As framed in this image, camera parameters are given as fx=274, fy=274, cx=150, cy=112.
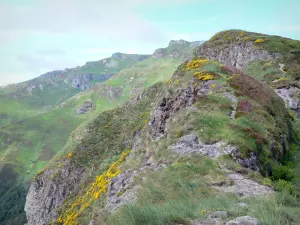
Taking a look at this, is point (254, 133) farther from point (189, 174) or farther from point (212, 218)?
point (212, 218)

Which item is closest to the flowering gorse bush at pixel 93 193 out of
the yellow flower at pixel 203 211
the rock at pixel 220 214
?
the yellow flower at pixel 203 211

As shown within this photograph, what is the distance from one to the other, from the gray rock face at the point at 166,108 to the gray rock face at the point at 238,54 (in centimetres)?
3687

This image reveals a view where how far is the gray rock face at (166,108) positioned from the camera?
25109 mm

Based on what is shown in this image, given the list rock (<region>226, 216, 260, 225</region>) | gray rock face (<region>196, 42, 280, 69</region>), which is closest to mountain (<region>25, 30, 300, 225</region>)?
rock (<region>226, 216, 260, 225</region>)

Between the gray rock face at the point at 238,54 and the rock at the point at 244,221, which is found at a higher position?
the gray rock face at the point at 238,54

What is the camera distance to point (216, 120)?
20.8 m

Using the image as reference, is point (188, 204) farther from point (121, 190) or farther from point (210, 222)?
point (121, 190)

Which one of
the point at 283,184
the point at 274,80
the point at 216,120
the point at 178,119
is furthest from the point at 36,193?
the point at 274,80

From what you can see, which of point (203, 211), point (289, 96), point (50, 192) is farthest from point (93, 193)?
point (289, 96)

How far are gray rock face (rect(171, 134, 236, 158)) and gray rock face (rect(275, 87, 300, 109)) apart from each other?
911 inches

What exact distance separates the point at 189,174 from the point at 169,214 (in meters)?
7.19

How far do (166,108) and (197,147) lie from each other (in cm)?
873

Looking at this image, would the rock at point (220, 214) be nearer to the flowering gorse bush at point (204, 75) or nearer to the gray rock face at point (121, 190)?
the gray rock face at point (121, 190)

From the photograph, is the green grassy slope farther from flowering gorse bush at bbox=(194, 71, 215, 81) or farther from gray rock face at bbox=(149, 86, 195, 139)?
gray rock face at bbox=(149, 86, 195, 139)
